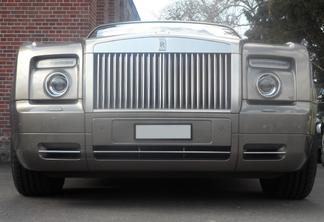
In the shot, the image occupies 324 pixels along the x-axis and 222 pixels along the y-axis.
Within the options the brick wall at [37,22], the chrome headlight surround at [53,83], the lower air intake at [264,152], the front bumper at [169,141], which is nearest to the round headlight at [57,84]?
the chrome headlight surround at [53,83]

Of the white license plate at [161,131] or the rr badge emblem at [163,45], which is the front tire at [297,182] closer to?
the white license plate at [161,131]

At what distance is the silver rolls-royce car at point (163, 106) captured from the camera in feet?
15.7

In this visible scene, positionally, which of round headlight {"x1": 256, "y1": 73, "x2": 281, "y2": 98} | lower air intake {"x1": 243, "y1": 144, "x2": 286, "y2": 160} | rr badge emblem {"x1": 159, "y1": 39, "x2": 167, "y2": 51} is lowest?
lower air intake {"x1": 243, "y1": 144, "x2": 286, "y2": 160}

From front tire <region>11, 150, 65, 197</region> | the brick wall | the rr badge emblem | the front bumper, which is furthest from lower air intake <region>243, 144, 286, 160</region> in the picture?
the brick wall

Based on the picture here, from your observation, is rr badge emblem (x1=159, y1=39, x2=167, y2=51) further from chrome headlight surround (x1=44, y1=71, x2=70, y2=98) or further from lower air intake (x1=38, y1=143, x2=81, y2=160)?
lower air intake (x1=38, y1=143, x2=81, y2=160)

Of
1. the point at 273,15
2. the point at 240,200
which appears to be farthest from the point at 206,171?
the point at 273,15

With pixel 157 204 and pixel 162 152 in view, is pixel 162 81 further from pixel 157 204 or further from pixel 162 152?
pixel 157 204

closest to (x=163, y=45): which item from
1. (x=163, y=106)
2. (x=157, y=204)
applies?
(x=163, y=106)

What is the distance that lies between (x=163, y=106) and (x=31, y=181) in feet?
4.81

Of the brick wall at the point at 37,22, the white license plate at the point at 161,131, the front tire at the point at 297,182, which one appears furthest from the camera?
the brick wall at the point at 37,22

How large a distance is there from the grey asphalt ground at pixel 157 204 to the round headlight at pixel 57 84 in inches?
37.6

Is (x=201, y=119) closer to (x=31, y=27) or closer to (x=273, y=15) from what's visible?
(x=31, y=27)

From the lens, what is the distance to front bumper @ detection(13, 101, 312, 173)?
4.77 metres

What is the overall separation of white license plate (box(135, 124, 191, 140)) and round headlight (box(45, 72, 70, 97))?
2.18 ft
